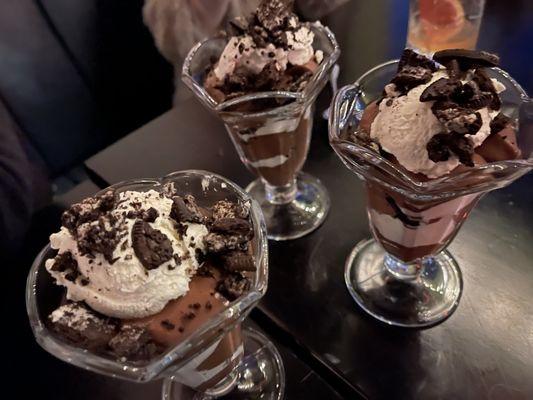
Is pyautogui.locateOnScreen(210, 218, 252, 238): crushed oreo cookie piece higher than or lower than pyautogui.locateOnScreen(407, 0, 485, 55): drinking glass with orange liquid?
higher

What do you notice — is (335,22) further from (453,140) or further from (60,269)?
(60,269)

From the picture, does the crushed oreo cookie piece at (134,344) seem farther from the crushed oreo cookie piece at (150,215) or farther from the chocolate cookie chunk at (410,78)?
the chocolate cookie chunk at (410,78)

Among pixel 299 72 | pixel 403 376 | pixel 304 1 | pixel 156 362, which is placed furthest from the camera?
pixel 304 1

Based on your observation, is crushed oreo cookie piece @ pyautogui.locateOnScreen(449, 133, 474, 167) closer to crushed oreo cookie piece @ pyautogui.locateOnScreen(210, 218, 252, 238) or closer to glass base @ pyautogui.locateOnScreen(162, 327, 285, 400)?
crushed oreo cookie piece @ pyautogui.locateOnScreen(210, 218, 252, 238)

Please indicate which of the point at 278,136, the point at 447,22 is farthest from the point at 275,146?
the point at 447,22

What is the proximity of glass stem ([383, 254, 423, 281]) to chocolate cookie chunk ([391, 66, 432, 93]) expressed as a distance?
33 cm

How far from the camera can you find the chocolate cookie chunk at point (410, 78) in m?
0.79

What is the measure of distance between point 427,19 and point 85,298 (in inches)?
41.3

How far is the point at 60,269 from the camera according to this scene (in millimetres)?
705

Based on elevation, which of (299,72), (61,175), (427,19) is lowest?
(61,175)

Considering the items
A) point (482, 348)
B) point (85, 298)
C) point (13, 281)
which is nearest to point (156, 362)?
point (85, 298)

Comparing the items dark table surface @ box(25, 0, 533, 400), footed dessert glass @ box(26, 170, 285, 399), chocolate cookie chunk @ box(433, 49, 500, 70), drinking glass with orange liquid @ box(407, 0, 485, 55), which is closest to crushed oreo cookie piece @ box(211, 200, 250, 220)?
footed dessert glass @ box(26, 170, 285, 399)

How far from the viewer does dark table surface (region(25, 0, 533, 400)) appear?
2.80 feet

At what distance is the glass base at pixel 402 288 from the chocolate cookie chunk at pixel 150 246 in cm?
42
